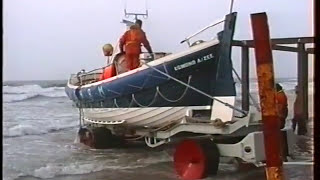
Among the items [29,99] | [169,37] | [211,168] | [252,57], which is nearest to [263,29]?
[252,57]

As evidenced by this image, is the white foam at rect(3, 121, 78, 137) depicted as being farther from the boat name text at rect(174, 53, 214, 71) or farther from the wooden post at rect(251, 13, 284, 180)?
the wooden post at rect(251, 13, 284, 180)

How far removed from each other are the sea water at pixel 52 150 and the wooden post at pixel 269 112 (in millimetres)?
194

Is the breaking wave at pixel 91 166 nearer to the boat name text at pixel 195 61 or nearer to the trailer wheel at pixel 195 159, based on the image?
the trailer wheel at pixel 195 159

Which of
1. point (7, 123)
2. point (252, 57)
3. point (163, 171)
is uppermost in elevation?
point (252, 57)

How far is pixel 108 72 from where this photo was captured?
3.79 feet

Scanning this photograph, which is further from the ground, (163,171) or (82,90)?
(82,90)

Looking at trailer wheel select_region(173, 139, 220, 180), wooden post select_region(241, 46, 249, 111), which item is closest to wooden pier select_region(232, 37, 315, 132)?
wooden post select_region(241, 46, 249, 111)

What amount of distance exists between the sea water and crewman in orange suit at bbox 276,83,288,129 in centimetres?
23

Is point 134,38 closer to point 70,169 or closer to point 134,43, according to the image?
→ point 134,43

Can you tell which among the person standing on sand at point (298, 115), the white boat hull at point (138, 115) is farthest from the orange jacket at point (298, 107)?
the white boat hull at point (138, 115)

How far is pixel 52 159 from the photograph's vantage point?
1.17 m

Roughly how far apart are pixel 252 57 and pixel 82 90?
0.34 meters
